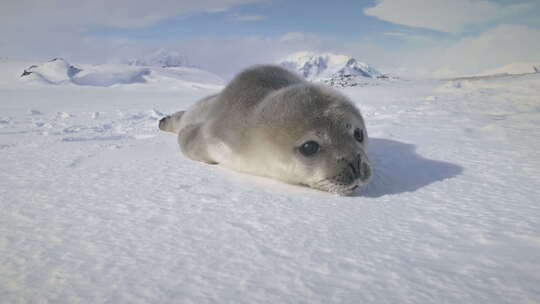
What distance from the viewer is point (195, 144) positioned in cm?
313

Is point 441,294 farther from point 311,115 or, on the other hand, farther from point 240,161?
point 240,161

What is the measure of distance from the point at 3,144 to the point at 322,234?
3583mm

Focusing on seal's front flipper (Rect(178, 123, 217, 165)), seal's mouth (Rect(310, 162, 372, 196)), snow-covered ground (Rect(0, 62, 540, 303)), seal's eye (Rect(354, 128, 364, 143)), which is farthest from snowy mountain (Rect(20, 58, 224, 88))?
seal's mouth (Rect(310, 162, 372, 196))

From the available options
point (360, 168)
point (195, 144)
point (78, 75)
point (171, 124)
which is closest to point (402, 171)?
point (360, 168)

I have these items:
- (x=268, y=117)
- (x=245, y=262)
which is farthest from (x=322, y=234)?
(x=268, y=117)

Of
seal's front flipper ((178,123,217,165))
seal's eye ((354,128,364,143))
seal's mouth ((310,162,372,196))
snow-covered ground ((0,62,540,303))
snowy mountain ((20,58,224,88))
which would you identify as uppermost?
snowy mountain ((20,58,224,88))

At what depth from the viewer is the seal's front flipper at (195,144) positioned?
9.86 ft

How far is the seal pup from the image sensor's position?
7.11ft

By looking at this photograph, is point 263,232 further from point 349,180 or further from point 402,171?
point 402,171

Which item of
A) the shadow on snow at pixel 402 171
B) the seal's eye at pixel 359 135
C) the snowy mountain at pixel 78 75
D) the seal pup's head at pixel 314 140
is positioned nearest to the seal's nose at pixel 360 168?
the seal pup's head at pixel 314 140

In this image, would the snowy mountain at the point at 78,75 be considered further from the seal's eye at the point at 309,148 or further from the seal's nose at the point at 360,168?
the seal's nose at the point at 360,168

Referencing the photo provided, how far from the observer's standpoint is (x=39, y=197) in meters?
1.89

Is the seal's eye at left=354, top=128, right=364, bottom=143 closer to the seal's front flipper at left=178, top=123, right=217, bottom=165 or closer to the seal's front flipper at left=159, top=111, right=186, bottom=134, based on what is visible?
the seal's front flipper at left=178, top=123, right=217, bottom=165

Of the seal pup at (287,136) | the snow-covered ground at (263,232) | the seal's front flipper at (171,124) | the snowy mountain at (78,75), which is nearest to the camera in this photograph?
the snow-covered ground at (263,232)
